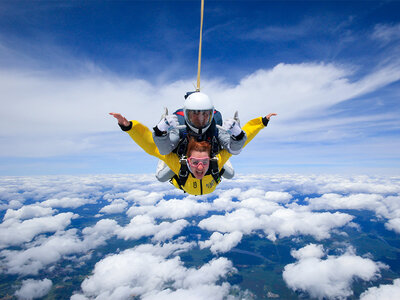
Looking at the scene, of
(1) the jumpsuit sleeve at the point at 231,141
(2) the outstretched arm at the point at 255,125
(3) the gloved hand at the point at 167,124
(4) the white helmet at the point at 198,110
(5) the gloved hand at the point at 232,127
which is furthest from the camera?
(2) the outstretched arm at the point at 255,125

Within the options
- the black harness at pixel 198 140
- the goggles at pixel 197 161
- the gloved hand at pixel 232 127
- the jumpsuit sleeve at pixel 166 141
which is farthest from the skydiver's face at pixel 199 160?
the gloved hand at pixel 232 127

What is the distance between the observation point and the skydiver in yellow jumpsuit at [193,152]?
10.2ft

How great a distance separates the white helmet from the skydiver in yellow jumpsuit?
21.5 inches

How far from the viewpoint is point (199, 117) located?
3289mm

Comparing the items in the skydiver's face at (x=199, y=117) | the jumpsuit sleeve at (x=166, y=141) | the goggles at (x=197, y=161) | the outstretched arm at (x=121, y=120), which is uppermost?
the skydiver's face at (x=199, y=117)

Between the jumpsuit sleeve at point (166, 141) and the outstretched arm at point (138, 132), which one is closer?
the outstretched arm at point (138, 132)

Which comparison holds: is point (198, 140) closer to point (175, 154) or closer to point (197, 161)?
point (197, 161)

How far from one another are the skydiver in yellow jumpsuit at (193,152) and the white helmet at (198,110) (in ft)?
1.79

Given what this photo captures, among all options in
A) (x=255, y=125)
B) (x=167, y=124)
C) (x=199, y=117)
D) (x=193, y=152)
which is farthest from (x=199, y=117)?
(x=255, y=125)

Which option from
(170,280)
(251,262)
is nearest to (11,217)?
(170,280)

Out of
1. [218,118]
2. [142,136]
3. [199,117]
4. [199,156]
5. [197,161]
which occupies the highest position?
[218,118]

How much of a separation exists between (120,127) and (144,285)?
124 metres

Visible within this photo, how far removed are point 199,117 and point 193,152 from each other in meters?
0.83

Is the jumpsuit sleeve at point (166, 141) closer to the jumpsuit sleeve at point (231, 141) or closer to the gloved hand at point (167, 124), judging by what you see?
the gloved hand at point (167, 124)
